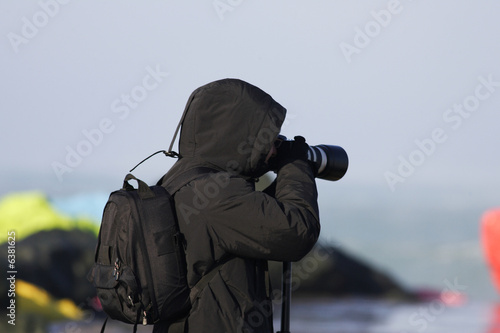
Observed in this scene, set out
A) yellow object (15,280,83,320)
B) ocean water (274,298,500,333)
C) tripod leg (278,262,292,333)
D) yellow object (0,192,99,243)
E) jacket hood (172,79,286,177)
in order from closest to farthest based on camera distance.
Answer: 1. jacket hood (172,79,286,177)
2. tripod leg (278,262,292,333)
3. yellow object (15,280,83,320)
4. yellow object (0,192,99,243)
5. ocean water (274,298,500,333)

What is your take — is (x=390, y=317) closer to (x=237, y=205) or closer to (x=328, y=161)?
(x=328, y=161)

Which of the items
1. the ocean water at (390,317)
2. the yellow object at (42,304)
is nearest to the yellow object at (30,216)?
the yellow object at (42,304)

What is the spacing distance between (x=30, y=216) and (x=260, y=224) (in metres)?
4.67

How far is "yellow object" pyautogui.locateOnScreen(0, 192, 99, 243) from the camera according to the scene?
19.9ft

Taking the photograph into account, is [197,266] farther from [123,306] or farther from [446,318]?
[446,318]

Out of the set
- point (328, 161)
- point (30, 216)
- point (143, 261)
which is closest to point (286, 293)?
point (328, 161)

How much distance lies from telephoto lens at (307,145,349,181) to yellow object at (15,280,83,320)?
12.8 ft

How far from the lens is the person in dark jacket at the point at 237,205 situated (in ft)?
6.20

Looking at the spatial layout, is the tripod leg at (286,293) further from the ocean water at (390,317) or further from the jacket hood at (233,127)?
the ocean water at (390,317)

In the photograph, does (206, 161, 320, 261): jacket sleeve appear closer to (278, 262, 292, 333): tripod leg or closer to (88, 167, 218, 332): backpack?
(88, 167, 218, 332): backpack

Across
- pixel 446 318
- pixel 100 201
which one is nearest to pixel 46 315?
pixel 100 201

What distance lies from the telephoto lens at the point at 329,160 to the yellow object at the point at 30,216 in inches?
164

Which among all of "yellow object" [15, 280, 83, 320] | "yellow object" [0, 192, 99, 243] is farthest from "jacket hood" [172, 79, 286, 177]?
"yellow object" [0, 192, 99, 243]

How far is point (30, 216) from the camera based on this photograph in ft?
20.3
